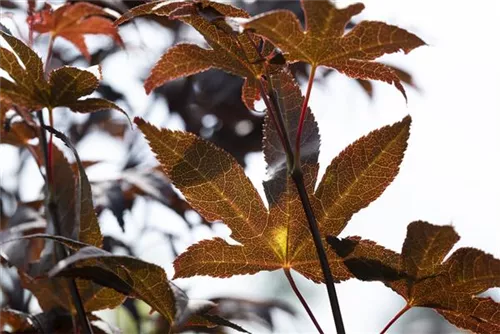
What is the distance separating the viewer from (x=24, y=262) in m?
0.80

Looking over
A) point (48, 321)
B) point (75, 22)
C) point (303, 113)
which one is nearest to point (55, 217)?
point (48, 321)

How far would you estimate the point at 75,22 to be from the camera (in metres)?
1.14

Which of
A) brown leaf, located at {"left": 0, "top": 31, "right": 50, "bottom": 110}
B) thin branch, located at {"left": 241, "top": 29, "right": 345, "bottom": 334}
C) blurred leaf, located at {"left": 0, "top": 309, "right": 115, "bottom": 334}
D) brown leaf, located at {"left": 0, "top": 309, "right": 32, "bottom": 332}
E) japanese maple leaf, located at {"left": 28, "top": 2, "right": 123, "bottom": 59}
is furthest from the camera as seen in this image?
japanese maple leaf, located at {"left": 28, "top": 2, "right": 123, "bottom": 59}

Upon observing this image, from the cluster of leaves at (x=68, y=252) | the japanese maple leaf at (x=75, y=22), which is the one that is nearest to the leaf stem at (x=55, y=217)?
the cluster of leaves at (x=68, y=252)

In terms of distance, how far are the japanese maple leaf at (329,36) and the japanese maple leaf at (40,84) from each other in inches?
6.3

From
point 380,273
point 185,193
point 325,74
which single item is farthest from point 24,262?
point 325,74

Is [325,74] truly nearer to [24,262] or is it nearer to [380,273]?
[24,262]

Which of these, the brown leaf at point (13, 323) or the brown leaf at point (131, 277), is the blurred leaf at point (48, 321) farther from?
the brown leaf at point (131, 277)

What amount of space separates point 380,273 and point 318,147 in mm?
106

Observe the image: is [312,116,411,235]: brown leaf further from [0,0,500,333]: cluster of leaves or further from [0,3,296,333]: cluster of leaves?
[0,3,296,333]: cluster of leaves

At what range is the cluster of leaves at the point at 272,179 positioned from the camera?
1.71 ft

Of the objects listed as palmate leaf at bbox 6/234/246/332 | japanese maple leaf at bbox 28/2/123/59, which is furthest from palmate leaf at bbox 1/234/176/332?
japanese maple leaf at bbox 28/2/123/59

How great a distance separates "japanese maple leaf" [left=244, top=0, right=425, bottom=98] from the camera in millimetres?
500

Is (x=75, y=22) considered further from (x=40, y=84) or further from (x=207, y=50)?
(x=207, y=50)
